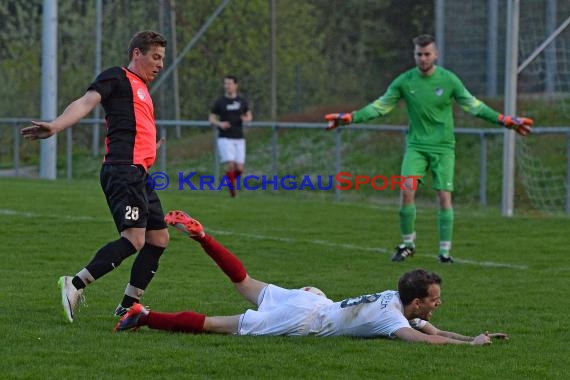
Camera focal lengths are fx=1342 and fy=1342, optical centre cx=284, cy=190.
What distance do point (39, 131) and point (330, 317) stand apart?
1957mm

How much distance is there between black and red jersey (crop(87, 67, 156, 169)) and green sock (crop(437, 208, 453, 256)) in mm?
4743

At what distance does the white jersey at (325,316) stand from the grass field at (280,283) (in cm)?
11

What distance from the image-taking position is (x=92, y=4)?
28234 mm

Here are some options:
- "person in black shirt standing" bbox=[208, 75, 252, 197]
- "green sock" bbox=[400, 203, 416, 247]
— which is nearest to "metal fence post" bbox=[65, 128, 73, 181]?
"person in black shirt standing" bbox=[208, 75, 252, 197]

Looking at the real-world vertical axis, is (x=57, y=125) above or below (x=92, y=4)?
below

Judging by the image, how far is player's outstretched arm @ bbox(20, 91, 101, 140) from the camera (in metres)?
7.52

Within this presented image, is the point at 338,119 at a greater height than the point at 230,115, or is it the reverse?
the point at 230,115

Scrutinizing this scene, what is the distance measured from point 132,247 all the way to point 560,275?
4.64 metres

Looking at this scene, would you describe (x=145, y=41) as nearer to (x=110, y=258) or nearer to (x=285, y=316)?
(x=110, y=258)

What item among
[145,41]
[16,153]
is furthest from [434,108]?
[16,153]

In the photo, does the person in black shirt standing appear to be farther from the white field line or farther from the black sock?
the black sock

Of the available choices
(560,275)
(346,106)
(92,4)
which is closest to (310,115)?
(346,106)

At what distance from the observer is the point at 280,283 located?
10.7 meters

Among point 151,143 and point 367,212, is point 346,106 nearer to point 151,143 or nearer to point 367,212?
point 367,212
